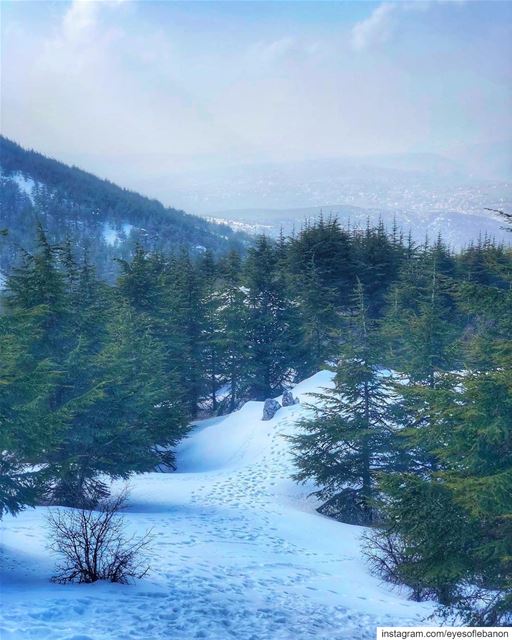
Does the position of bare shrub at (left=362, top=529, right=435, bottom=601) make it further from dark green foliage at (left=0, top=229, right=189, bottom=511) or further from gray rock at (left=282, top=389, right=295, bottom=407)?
gray rock at (left=282, top=389, right=295, bottom=407)

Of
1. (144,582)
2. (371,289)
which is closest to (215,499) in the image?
(144,582)

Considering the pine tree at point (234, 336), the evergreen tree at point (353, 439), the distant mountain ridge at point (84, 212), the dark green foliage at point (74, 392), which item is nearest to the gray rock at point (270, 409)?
the pine tree at point (234, 336)

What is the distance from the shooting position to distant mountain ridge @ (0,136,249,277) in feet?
429

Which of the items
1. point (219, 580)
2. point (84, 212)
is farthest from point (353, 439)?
point (84, 212)

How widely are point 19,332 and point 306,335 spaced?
2134 cm

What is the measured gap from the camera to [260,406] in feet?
91.2

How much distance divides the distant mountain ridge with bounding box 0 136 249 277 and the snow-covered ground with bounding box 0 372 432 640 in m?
105

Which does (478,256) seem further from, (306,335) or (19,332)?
(19,332)

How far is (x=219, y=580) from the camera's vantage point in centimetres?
1026

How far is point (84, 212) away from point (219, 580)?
15167 cm

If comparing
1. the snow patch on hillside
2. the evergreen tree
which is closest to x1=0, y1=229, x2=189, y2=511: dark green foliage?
the evergreen tree

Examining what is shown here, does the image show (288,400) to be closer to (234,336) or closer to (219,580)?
(234,336)

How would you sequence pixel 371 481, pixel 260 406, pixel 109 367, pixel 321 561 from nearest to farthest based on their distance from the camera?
pixel 321 561
pixel 109 367
pixel 371 481
pixel 260 406

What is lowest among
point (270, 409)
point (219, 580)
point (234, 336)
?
point (219, 580)
